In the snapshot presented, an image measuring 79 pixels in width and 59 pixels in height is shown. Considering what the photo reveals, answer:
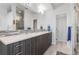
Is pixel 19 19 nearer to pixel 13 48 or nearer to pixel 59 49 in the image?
pixel 13 48

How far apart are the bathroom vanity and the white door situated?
13 cm

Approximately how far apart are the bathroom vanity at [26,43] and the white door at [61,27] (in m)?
0.13

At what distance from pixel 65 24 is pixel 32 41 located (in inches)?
20.9

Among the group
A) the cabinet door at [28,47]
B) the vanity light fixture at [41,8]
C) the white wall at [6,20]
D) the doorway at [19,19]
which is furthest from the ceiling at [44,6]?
the cabinet door at [28,47]

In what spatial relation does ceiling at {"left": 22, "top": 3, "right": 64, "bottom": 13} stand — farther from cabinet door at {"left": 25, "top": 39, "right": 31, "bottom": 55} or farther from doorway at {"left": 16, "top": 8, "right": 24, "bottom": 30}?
cabinet door at {"left": 25, "top": 39, "right": 31, "bottom": 55}

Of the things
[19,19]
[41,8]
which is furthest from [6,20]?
[41,8]

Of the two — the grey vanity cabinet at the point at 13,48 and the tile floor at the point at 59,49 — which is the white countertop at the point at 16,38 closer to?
the grey vanity cabinet at the point at 13,48

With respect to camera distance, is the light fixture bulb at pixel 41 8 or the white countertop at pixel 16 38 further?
the light fixture bulb at pixel 41 8

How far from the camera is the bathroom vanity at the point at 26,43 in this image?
127cm

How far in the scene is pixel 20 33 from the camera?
1480 millimetres

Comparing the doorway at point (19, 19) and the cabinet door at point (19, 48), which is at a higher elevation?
the doorway at point (19, 19)

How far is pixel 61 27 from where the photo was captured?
156 centimetres

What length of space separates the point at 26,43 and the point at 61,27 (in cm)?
55
